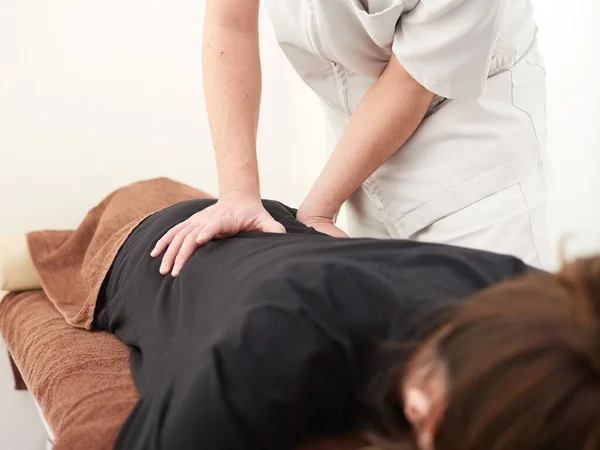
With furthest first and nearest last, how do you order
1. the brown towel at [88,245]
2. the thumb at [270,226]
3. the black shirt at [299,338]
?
the brown towel at [88,245] < the thumb at [270,226] < the black shirt at [299,338]

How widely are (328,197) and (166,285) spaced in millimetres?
391

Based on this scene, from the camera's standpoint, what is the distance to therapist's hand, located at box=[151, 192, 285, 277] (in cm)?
95

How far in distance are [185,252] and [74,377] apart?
257mm

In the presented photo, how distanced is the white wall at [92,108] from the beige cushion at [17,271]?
534 millimetres

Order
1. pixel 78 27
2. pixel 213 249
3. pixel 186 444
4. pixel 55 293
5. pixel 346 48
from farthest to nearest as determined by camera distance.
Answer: pixel 78 27
pixel 55 293
pixel 346 48
pixel 213 249
pixel 186 444

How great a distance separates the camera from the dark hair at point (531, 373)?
1.44 ft

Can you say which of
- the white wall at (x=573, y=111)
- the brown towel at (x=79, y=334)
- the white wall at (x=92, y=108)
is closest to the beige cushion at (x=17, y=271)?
the brown towel at (x=79, y=334)

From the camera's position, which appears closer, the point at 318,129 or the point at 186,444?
the point at 186,444

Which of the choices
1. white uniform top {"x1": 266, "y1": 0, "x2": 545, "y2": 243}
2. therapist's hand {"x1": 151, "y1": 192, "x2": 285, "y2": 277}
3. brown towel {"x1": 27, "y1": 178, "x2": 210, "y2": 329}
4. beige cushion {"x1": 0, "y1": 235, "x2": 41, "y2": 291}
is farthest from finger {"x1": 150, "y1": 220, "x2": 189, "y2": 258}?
beige cushion {"x1": 0, "y1": 235, "x2": 41, "y2": 291}

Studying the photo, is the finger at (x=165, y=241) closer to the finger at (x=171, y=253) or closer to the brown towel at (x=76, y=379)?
the finger at (x=171, y=253)

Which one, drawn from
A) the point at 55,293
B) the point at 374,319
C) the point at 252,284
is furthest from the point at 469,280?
the point at 55,293

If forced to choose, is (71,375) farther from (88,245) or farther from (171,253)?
(88,245)

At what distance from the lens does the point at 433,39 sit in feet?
3.27

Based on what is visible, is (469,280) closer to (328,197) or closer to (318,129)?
(328,197)
